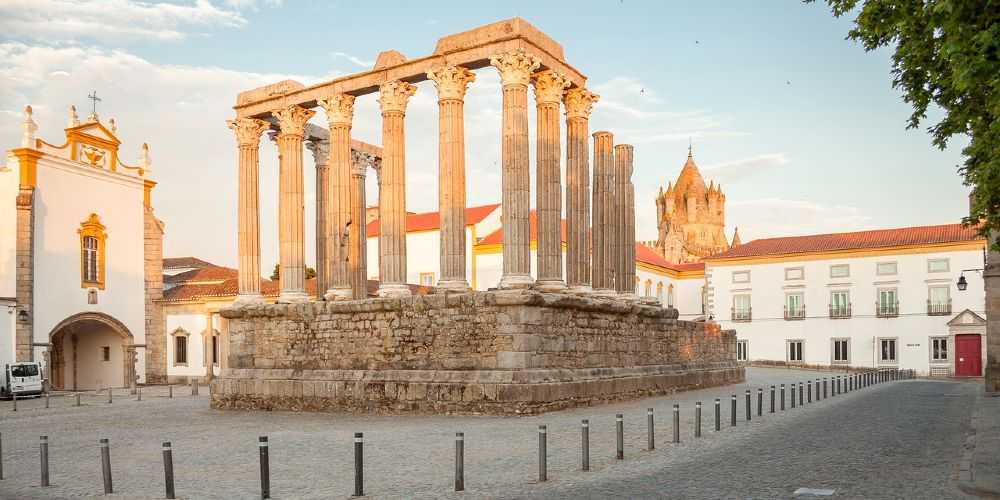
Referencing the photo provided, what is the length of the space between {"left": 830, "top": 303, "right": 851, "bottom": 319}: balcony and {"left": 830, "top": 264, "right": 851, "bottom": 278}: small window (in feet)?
6.14

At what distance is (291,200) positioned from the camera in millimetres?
26172

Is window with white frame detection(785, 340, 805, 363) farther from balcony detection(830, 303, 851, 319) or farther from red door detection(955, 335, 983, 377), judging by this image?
red door detection(955, 335, 983, 377)

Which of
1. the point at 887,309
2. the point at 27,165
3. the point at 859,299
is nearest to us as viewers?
the point at 27,165

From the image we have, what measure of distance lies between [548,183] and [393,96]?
4.79 meters

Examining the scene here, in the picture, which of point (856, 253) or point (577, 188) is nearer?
point (577, 188)

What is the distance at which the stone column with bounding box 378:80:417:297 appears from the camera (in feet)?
76.7

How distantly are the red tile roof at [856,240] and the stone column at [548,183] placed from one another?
38.0 meters

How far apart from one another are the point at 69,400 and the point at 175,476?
23524mm

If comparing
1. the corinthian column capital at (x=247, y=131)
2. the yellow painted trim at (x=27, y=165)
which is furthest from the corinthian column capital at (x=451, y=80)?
the yellow painted trim at (x=27, y=165)

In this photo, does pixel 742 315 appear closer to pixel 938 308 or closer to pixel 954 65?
pixel 938 308

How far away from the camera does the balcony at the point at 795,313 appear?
57250 millimetres

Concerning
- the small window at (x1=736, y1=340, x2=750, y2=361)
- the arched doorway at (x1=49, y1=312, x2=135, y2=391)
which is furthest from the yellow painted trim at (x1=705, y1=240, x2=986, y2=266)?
the arched doorway at (x1=49, y1=312, x2=135, y2=391)

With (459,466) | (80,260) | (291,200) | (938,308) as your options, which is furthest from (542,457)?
(938,308)

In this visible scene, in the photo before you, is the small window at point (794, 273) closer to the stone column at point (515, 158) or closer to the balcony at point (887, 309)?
the balcony at point (887, 309)
